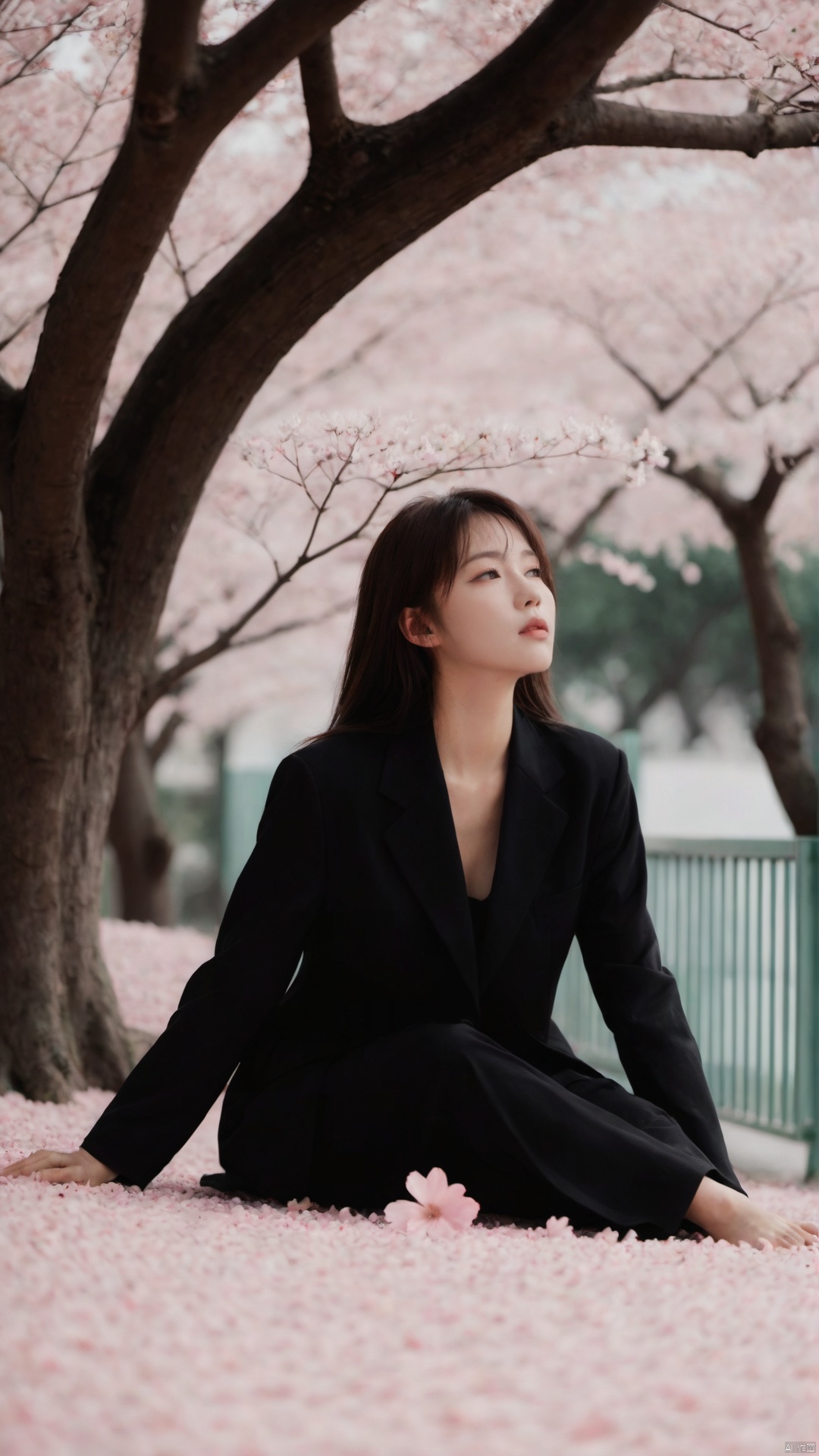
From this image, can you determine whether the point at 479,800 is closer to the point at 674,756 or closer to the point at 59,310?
the point at 59,310

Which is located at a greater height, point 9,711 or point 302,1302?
point 9,711

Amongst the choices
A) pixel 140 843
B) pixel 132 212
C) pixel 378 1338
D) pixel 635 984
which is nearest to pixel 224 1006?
pixel 635 984

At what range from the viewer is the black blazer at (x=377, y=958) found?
76.2 inches

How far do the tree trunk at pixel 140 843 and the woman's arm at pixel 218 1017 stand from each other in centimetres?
357

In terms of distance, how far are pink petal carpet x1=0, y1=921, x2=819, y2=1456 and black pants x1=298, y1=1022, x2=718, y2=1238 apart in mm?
58

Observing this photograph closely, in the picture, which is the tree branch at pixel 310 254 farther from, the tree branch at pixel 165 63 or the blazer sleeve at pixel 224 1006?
the blazer sleeve at pixel 224 1006

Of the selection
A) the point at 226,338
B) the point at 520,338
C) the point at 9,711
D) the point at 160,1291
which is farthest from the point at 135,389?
the point at 520,338

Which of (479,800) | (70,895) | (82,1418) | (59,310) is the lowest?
(82,1418)

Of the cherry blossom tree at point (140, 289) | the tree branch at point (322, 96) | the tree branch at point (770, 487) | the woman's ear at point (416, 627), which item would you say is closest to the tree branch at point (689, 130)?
the cherry blossom tree at point (140, 289)

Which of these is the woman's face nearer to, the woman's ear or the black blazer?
the woman's ear

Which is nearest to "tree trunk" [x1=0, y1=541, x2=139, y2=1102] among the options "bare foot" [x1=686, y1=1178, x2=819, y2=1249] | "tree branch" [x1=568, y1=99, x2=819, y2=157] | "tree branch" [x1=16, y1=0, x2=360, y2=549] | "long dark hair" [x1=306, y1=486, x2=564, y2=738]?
"tree branch" [x1=16, y1=0, x2=360, y2=549]

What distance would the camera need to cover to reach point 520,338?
24.7ft

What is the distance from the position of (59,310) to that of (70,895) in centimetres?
130

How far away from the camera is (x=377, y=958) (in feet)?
6.57
